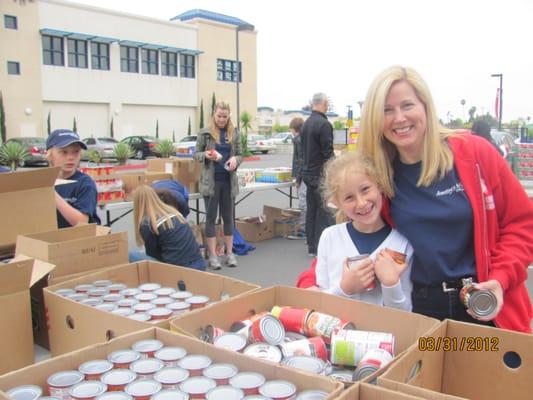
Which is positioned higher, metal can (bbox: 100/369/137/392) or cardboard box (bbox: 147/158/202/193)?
cardboard box (bbox: 147/158/202/193)

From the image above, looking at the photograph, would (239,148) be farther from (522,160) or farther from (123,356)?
(522,160)

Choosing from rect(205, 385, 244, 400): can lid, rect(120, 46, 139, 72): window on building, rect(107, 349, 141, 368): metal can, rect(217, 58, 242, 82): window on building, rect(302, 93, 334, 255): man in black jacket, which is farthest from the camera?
rect(217, 58, 242, 82): window on building

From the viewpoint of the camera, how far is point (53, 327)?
220 centimetres

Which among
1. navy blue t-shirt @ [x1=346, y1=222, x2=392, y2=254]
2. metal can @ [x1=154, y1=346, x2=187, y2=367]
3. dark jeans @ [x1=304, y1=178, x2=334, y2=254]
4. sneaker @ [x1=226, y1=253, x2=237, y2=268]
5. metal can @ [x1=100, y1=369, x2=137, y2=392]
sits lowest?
sneaker @ [x1=226, y1=253, x2=237, y2=268]

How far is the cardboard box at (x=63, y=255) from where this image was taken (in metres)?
2.43

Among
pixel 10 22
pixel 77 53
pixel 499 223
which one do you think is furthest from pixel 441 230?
pixel 77 53

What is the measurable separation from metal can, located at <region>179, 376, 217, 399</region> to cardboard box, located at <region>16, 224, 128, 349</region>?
4.38 ft

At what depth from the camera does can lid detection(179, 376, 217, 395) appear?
4.16 ft

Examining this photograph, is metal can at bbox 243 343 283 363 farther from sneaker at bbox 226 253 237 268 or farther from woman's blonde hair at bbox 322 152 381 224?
sneaker at bbox 226 253 237 268

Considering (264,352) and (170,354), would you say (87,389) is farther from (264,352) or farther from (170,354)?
(264,352)

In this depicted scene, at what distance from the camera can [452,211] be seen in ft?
5.70

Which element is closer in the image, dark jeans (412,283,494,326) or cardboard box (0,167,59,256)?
dark jeans (412,283,494,326)

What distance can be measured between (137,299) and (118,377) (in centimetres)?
90

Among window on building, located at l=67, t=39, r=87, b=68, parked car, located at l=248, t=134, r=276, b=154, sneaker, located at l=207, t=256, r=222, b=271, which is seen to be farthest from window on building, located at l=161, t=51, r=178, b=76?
sneaker, located at l=207, t=256, r=222, b=271
